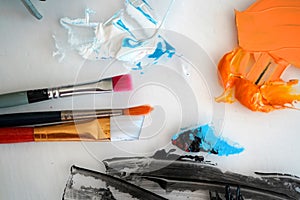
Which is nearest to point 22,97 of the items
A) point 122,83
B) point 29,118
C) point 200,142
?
point 29,118

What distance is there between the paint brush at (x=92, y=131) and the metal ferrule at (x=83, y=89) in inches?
1.7

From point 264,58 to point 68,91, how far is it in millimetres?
289

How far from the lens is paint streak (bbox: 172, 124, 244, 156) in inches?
25.2

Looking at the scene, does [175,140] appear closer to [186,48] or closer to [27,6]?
[186,48]

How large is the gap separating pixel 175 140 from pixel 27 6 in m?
0.29

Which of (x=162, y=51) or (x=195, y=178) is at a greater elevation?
(x=162, y=51)

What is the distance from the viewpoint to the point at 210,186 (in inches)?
24.1

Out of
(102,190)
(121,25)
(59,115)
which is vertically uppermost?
(121,25)

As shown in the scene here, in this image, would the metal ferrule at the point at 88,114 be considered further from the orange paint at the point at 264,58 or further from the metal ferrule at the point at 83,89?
the orange paint at the point at 264,58

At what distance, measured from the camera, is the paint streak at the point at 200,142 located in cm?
64

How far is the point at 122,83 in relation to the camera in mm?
652

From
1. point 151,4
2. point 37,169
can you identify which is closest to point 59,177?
point 37,169

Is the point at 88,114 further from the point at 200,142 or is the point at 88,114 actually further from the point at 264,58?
the point at 264,58

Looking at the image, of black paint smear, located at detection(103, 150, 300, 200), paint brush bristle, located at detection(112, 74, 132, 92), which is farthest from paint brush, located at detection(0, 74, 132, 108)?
black paint smear, located at detection(103, 150, 300, 200)
